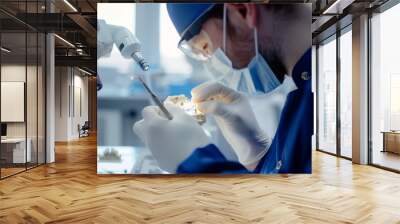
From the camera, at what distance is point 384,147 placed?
24.3 ft

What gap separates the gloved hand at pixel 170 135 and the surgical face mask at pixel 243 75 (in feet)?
2.83

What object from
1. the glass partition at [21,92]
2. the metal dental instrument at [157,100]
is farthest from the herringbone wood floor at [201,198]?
the metal dental instrument at [157,100]

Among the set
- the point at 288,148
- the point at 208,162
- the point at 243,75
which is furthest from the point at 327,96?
the point at 208,162

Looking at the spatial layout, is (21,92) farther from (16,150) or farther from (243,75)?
(243,75)

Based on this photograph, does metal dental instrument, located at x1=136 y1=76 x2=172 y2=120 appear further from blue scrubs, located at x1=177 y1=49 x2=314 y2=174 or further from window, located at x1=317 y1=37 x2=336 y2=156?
window, located at x1=317 y1=37 x2=336 y2=156

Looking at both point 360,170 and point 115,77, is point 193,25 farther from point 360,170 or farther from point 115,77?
point 360,170

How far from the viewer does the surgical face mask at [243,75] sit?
5.93 meters

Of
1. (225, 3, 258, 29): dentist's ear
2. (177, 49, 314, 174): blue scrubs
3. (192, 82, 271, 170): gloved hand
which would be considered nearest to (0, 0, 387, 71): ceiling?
(225, 3, 258, 29): dentist's ear

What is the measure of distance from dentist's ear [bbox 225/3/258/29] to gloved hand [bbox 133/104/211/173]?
1.81 metres

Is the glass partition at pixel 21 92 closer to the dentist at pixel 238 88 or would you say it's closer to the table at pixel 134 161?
the table at pixel 134 161

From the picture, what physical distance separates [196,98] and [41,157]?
154 inches

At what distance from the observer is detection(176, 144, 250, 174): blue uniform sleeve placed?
19.5ft

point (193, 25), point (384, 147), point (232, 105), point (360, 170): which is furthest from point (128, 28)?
point (384, 147)

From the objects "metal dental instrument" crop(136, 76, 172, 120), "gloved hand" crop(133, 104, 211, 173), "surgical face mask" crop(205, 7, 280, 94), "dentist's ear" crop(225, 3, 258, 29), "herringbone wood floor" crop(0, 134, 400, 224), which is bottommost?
"herringbone wood floor" crop(0, 134, 400, 224)
